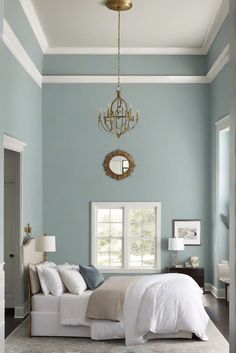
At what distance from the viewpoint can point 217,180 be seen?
32.6 ft

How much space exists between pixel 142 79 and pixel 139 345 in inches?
213

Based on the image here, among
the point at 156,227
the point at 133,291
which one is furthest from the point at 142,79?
the point at 133,291

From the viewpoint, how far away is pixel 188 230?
10508mm

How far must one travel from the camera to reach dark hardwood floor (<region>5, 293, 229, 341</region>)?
7.47 metres

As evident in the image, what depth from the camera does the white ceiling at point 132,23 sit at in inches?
331

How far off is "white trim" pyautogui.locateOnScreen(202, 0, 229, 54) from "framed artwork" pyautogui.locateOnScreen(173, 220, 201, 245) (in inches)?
124

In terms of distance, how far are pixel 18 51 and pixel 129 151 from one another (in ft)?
10.9

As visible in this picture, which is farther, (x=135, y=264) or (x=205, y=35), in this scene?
(x=135, y=264)

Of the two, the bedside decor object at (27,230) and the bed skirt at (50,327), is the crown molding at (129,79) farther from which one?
the bed skirt at (50,327)

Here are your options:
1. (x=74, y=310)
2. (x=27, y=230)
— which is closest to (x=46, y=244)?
(x=27, y=230)

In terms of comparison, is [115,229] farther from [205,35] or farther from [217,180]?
[205,35]

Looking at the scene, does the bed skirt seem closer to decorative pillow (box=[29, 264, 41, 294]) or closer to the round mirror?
decorative pillow (box=[29, 264, 41, 294])

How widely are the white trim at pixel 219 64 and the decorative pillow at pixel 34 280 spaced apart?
13.7ft

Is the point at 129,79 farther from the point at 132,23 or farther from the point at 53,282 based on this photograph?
the point at 53,282
